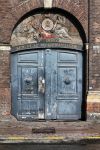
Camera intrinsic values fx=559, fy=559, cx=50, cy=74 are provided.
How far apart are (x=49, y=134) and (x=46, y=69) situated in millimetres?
3831

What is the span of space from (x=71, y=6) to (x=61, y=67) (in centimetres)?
192

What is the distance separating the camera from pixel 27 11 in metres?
17.2

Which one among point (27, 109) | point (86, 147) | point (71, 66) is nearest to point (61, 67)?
point (71, 66)

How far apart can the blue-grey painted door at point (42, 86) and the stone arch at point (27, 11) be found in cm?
87

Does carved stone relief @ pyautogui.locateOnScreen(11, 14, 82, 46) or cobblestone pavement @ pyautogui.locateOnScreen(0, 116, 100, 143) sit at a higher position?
carved stone relief @ pyautogui.locateOnScreen(11, 14, 82, 46)

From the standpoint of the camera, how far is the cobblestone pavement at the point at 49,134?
42.7 ft

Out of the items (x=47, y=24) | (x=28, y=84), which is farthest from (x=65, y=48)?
(x=28, y=84)

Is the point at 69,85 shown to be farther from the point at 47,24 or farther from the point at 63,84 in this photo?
the point at 47,24

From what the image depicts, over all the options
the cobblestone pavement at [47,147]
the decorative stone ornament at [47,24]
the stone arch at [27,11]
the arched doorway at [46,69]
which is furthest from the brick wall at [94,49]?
the cobblestone pavement at [47,147]

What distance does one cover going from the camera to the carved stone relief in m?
17.4

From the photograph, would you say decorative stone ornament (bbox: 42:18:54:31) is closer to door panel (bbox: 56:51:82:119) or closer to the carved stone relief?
the carved stone relief

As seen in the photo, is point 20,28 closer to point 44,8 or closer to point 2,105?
point 44,8

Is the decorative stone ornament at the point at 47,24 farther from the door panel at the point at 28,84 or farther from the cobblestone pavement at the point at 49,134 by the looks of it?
the cobblestone pavement at the point at 49,134

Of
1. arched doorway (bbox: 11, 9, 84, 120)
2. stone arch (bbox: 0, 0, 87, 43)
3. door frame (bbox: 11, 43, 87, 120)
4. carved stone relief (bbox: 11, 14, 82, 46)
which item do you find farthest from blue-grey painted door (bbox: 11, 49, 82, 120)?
stone arch (bbox: 0, 0, 87, 43)
